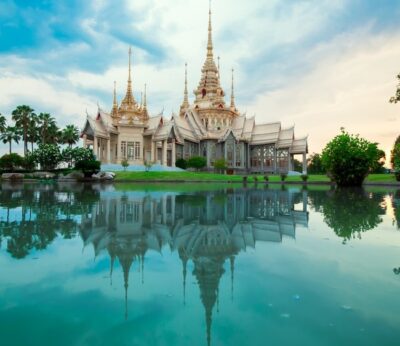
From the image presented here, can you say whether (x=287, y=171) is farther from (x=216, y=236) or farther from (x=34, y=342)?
(x=34, y=342)

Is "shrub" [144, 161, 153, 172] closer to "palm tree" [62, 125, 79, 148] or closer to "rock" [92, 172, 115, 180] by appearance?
"rock" [92, 172, 115, 180]

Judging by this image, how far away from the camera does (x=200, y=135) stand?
60.9 metres

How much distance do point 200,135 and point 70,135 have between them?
23016 millimetres

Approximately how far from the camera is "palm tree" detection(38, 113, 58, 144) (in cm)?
5566

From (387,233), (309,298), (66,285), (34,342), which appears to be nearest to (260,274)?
(309,298)

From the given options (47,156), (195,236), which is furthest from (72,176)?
(195,236)

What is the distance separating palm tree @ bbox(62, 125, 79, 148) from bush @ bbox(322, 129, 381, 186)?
42.7m

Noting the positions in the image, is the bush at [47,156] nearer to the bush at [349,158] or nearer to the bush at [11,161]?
the bush at [11,161]

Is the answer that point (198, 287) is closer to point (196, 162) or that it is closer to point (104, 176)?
point (104, 176)

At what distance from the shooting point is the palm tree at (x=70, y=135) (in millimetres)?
56500

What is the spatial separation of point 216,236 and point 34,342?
401cm

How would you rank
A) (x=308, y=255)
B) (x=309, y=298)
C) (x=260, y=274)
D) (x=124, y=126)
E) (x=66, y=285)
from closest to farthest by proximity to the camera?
(x=309, y=298) → (x=66, y=285) → (x=260, y=274) → (x=308, y=255) → (x=124, y=126)

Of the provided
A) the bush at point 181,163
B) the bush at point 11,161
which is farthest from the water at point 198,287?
the bush at point 11,161

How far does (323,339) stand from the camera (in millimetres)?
2361
